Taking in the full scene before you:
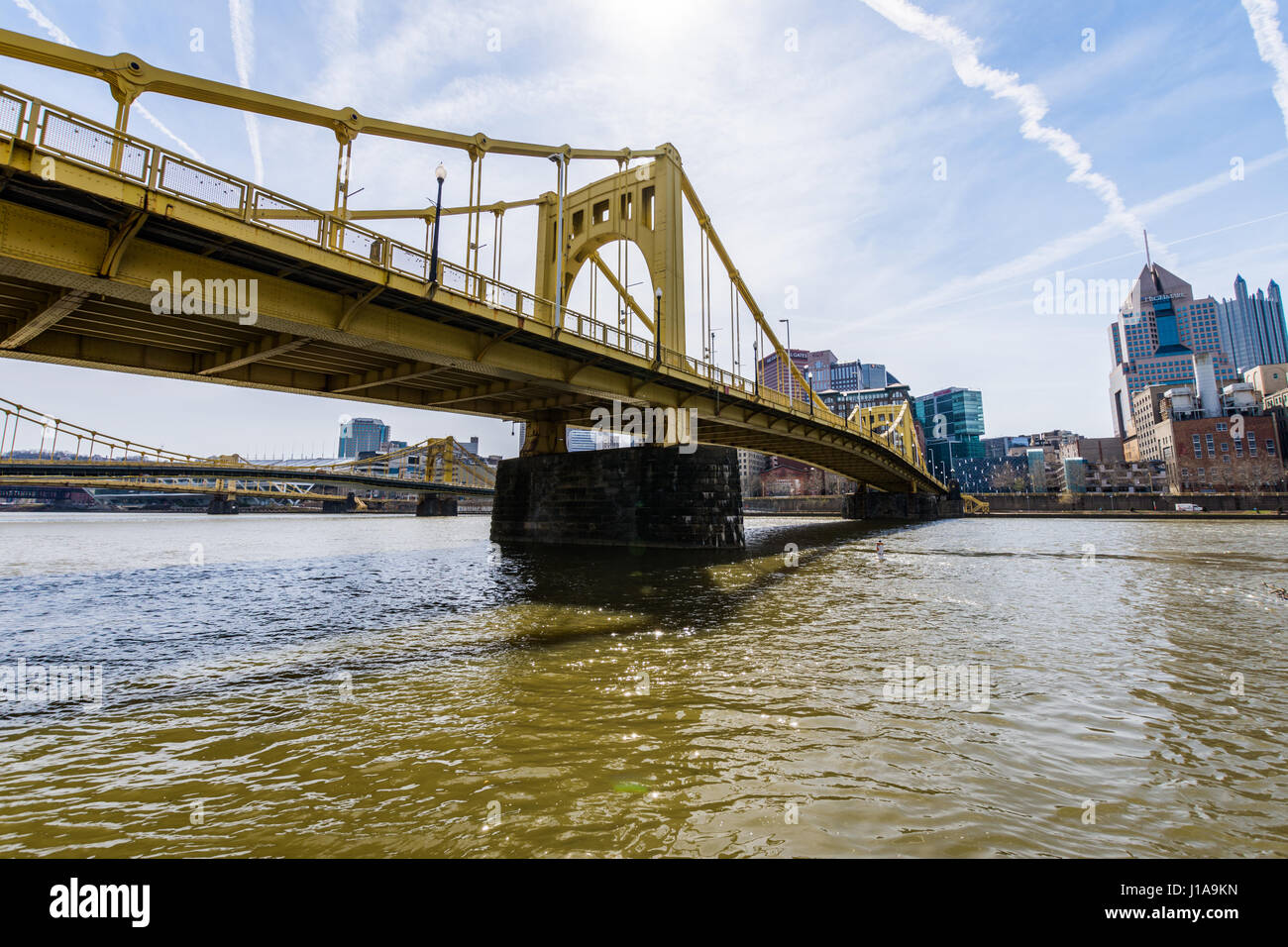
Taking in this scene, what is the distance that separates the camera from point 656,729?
539 centimetres

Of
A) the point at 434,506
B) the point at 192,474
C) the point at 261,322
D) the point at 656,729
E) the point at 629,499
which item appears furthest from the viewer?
the point at 434,506

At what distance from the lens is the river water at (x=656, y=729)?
3570 millimetres

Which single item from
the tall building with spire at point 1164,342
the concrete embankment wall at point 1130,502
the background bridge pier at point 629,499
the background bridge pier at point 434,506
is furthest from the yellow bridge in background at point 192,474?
the tall building with spire at point 1164,342

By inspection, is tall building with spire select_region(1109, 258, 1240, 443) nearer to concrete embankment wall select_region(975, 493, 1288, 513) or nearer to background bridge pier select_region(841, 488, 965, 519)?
concrete embankment wall select_region(975, 493, 1288, 513)

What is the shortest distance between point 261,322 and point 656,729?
13.6m

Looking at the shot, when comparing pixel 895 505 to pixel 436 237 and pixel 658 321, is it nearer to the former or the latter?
pixel 658 321

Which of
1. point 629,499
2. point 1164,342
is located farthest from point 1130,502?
point 1164,342

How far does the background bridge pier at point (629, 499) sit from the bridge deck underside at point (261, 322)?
3787mm

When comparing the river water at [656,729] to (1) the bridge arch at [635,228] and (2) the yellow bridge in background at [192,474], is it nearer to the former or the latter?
(1) the bridge arch at [635,228]

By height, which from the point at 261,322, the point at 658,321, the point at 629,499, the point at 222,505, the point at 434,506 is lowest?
the point at 629,499

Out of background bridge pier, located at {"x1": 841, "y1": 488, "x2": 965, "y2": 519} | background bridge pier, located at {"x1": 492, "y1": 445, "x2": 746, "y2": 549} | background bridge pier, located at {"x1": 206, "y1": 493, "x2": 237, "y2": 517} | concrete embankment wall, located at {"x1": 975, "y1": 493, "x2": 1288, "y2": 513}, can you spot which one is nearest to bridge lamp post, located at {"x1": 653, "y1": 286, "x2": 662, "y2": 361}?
background bridge pier, located at {"x1": 492, "y1": 445, "x2": 746, "y2": 549}

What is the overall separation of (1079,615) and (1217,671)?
4278 millimetres
